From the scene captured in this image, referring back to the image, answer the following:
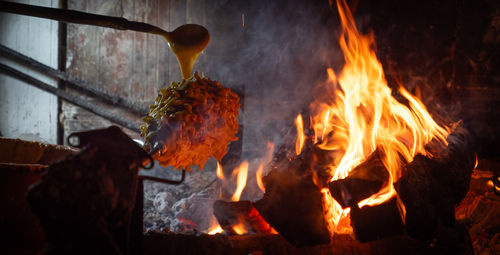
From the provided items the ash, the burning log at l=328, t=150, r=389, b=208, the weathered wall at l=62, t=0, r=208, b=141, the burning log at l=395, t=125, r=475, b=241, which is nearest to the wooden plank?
the weathered wall at l=62, t=0, r=208, b=141

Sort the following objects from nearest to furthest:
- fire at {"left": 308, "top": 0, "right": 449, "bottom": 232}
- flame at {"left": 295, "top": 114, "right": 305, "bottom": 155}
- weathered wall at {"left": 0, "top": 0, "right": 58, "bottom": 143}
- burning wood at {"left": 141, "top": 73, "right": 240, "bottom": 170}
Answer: burning wood at {"left": 141, "top": 73, "right": 240, "bottom": 170}, fire at {"left": 308, "top": 0, "right": 449, "bottom": 232}, flame at {"left": 295, "top": 114, "right": 305, "bottom": 155}, weathered wall at {"left": 0, "top": 0, "right": 58, "bottom": 143}

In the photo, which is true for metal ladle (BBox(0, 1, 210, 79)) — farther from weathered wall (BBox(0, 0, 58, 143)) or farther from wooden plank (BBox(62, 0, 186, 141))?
weathered wall (BBox(0, 0, 58, 143))

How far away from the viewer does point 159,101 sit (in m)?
3.00

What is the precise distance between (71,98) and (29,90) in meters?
1.21

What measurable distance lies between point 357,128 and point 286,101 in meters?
1.39

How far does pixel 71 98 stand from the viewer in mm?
5703

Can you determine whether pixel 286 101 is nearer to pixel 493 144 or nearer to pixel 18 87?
pixel 493 144

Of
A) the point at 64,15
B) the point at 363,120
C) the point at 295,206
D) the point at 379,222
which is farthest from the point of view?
the point at 363,120

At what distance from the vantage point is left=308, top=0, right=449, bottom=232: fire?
9.55 ft

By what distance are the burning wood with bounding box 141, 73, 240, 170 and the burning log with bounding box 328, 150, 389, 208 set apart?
1.29 m

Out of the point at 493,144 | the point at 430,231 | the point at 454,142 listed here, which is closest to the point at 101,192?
the point at 430,231

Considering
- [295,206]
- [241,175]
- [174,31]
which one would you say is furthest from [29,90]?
[295,206]

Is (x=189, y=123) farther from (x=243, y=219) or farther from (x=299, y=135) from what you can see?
(x=299, y=135)

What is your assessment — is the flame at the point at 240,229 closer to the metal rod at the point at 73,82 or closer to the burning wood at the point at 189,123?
the burning wood at the point at 189,123
